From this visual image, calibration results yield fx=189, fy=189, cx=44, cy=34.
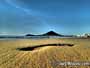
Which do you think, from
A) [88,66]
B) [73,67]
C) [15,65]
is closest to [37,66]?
[15,65]

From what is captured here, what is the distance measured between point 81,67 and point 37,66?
7.42ft

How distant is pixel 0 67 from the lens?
31.9 feet

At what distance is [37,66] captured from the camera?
9.90 meters

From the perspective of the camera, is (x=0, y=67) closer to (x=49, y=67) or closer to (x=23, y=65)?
(x=23, y=65)

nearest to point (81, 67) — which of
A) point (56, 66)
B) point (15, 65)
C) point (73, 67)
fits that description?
point (73, 67)

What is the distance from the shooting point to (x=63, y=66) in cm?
972

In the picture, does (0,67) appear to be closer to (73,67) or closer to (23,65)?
(23,65)

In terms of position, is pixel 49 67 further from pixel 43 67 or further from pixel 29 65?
pixel 29 65

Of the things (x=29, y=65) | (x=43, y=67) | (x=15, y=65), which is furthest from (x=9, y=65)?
(x=43, y=67)

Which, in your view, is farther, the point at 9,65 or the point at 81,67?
the point at 9,65

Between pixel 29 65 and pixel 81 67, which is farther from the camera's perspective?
pixel 29 65

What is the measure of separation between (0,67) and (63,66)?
3237 millimetres

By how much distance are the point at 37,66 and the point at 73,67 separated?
1.87 meters

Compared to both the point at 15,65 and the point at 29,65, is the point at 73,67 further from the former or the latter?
the point at 15,65
